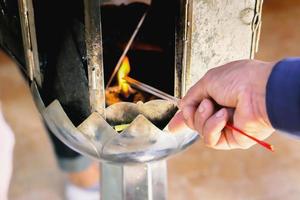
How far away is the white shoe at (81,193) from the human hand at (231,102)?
0.79 meters

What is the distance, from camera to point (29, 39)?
0.89 metres

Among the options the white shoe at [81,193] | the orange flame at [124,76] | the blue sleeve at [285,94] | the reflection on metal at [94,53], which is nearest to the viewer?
the blue sleeve at [285,94]

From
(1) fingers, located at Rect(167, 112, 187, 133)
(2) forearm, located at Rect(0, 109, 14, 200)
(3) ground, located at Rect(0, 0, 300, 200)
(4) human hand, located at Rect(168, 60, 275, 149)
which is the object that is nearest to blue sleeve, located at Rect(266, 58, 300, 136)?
(4) human hand, located at Rect(168, 60, 275, 149)

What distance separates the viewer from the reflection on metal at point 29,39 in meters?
0.87

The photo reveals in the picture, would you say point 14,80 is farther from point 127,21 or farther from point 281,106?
point 281,106

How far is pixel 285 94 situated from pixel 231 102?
2.9 inches

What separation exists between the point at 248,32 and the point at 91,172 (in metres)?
0.73

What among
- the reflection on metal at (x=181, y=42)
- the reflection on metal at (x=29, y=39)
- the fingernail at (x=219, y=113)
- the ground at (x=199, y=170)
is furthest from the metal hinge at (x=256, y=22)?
the ground at (x=199, y=170)

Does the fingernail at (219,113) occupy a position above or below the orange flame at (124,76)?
above

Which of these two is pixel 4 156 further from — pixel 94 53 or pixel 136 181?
pixel 136 181

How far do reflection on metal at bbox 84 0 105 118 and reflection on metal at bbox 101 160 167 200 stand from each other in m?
0.16

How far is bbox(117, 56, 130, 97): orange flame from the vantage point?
98 cm

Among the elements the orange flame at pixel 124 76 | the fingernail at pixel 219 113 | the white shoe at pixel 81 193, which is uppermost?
the fingernail at pixel 219 113

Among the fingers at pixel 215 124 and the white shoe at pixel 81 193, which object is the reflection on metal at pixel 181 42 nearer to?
the fingers at pixel 215 124
